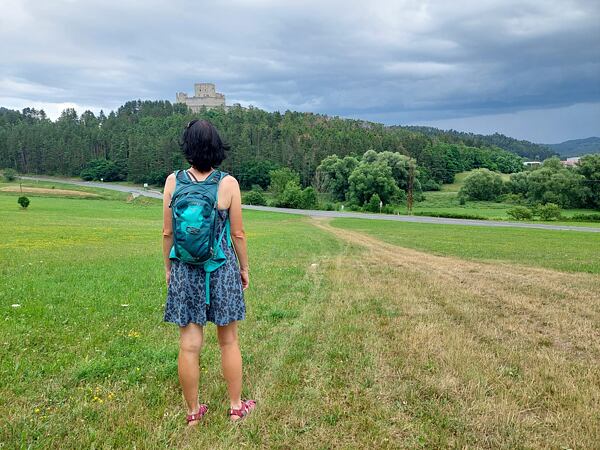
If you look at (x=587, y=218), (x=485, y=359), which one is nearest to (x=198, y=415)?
(x=485, y=359)

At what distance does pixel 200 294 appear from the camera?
12.5 feet

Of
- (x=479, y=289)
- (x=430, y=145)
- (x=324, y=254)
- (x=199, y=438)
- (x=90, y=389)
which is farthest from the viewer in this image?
(x=430, y=145)

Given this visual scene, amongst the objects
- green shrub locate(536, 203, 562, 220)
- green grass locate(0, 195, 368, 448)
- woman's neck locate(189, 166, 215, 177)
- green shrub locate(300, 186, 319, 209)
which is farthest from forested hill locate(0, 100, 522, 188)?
woman's neck locate(189, 166, 215, 177)

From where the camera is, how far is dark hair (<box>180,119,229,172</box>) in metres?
3.76

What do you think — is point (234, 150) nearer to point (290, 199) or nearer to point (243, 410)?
point (290, 199)

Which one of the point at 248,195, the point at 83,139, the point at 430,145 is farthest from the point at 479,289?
the point at 83,139

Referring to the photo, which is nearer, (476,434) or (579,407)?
(476,434)

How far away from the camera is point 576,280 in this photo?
36.5ft

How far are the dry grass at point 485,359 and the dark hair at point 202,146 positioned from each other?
2.85 meters

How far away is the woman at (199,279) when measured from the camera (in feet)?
12.5

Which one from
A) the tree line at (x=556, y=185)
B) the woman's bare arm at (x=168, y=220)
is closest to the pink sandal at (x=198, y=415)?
the woman's bare arm at (x=168, y=220)

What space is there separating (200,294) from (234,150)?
333ft

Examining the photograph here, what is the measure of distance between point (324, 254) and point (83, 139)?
13778 cm

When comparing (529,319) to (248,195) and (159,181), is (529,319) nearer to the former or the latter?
(248,195)
